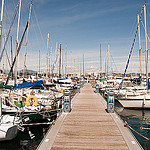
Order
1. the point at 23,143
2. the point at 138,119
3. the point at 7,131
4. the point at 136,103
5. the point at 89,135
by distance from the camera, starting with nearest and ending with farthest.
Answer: the point at 89,135
the point at 7,131
the point at 23,143
the point at 138,119
the point at 136,103

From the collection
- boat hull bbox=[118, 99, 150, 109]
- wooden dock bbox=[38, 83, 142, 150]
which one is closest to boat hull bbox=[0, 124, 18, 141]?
wooden dock bbox=[38, 83, 142, 150]

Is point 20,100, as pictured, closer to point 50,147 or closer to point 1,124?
point 1,124

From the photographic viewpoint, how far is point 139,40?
25.8m

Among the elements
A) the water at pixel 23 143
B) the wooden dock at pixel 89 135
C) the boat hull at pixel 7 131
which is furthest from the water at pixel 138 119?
the boat hull at pixel 7 131

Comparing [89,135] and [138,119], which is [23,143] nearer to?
[89,135]

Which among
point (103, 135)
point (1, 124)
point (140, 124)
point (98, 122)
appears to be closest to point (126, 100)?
point (140, 124)

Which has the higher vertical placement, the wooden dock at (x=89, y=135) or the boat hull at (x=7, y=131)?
the wooden dock at (x=89, y=135)

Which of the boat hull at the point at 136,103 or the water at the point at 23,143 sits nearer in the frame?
the water at the point at 23,143

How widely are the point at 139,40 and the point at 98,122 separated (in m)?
20.5

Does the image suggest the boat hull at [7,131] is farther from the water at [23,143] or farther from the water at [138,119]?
the water at [138,119]

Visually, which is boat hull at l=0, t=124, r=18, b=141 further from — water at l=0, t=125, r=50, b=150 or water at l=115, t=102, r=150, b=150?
water at l=115, t=102, r=150, b=150

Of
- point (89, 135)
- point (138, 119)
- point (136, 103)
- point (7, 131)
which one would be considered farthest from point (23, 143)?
point (136, 103)

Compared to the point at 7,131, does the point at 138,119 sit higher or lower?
lower

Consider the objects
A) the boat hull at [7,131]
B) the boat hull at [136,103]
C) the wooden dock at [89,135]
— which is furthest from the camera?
the boat hull at [136,103]
